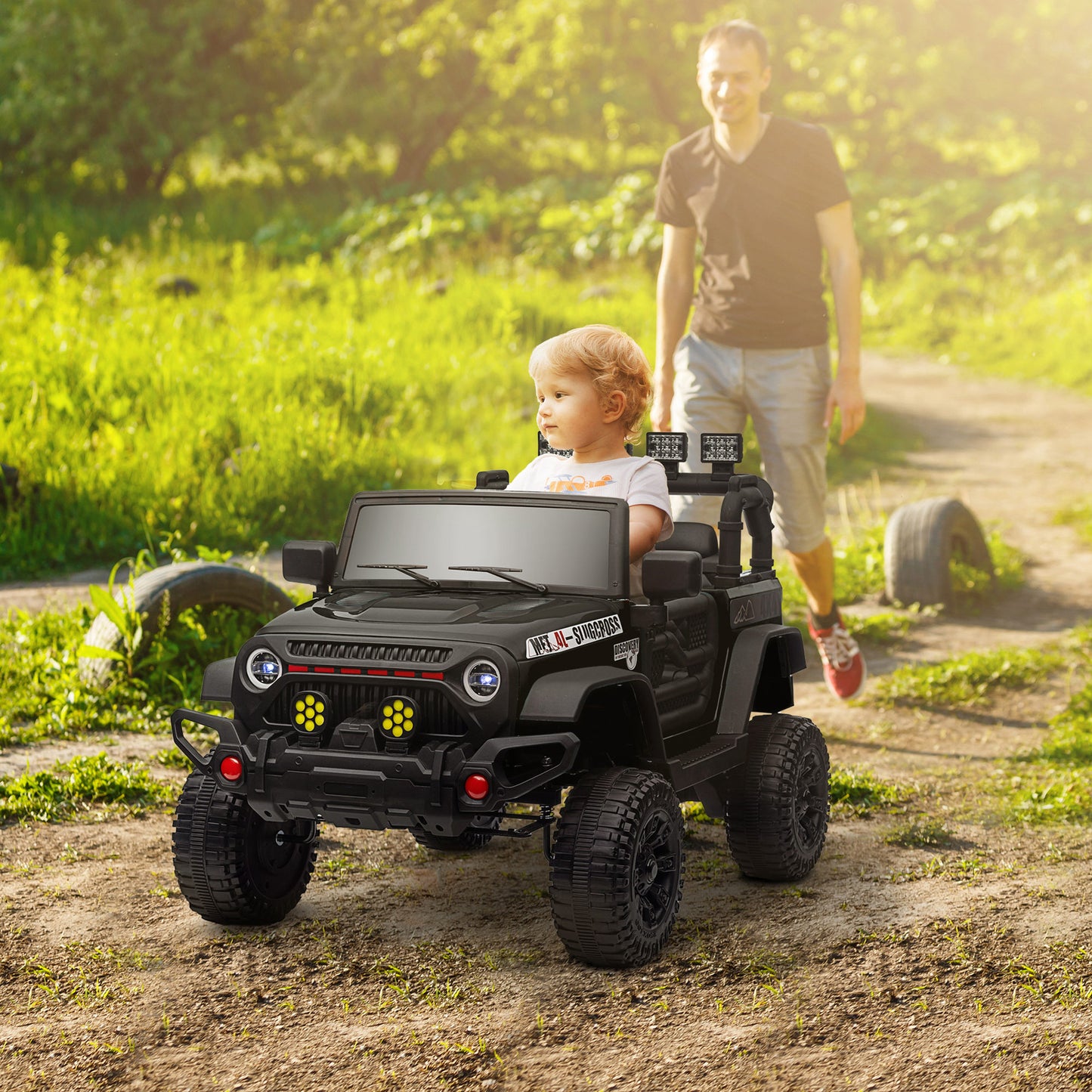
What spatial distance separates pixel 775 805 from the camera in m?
4.12

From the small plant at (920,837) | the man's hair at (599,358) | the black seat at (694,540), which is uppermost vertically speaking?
the man's hair at (599,358)

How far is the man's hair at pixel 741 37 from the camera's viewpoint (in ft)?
18.9

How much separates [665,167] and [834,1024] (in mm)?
3917

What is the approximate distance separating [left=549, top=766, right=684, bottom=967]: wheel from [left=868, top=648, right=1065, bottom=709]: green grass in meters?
3.32

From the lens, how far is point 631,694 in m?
3.68

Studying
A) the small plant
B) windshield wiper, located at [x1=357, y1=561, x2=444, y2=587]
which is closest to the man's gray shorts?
the small plant

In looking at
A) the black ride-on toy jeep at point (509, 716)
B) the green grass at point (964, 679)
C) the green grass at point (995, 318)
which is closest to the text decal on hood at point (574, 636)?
the black ride-on toy jeep at point (509, 716)

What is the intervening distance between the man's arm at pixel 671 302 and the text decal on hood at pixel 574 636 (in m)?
2.60

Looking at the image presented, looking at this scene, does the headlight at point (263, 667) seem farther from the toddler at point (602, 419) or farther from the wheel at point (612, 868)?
the toddler at point (602, 419)

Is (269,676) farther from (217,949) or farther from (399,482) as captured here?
(399,482)

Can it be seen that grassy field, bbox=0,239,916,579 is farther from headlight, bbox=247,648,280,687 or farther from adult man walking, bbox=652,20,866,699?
headlight, bbox=247,648,280,687

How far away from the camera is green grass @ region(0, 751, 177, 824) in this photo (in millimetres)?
4844

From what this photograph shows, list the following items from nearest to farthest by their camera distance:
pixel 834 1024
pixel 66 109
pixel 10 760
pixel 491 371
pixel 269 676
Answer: pixel 834 1024 → pixel 269 676 → pixel 10 760 → pixel 491 371 → pixel 66 109

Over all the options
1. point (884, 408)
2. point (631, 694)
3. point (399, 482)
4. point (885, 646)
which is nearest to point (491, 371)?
point (399, 482)
